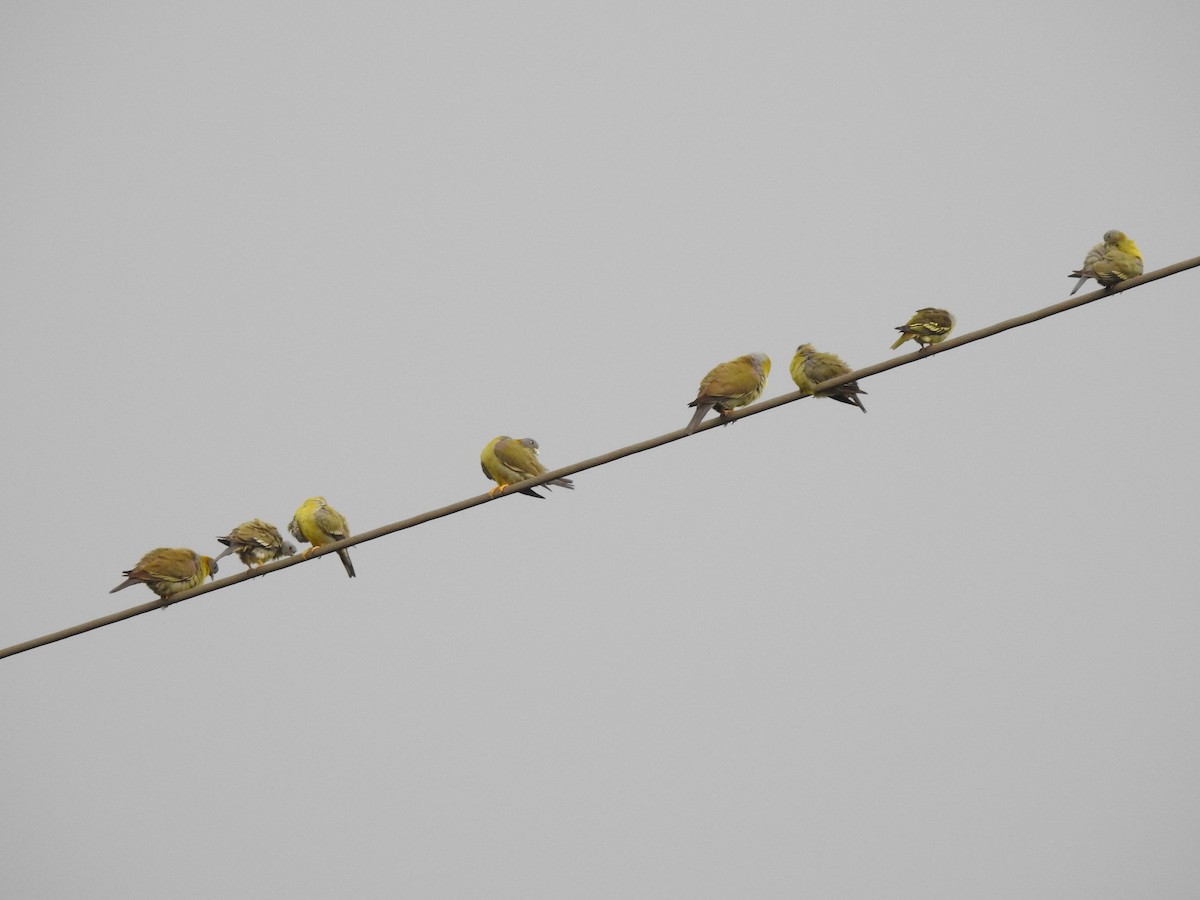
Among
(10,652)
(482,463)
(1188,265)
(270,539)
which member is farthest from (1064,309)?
(270,539)

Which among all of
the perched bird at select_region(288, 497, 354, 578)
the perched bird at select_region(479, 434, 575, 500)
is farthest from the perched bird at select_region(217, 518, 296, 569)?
the perched bird at select_region(479, 434, 575, 500)

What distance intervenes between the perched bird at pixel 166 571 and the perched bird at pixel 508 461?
2.84 metres

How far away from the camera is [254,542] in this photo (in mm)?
12945

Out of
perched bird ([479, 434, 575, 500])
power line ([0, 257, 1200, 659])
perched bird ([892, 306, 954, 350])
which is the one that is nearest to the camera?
power line ([0, 257, 1200, 659])

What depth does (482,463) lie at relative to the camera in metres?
12.8

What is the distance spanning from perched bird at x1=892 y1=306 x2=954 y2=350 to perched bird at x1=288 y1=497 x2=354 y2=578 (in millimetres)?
5370

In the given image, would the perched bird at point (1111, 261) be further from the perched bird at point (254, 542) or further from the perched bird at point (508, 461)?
the perched bird at point (254, 542)

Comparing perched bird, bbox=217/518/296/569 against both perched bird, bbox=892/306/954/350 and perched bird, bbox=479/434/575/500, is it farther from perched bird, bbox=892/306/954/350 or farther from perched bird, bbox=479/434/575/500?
perched bird, bbox=892/306/954/350

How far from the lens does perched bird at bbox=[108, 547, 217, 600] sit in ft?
38.2

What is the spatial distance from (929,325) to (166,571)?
7047 mm

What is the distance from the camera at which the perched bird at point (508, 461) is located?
12367mm

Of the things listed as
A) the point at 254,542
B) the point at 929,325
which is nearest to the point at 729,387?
the point at 929,325

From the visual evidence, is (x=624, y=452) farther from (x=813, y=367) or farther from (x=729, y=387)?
(x=813, y=367)

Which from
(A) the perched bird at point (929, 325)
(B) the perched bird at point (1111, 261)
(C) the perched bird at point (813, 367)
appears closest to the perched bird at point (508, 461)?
(C) the perched bird at point (813, 367)
